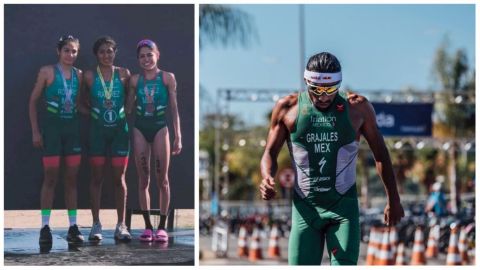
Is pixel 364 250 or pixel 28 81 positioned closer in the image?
pixel 28 81

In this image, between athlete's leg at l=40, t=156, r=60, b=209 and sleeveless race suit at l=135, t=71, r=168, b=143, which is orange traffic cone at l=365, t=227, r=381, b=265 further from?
athlete's leg at l=40, t=156, r=60, b=209

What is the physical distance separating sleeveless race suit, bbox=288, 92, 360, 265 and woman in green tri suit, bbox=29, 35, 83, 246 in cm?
231

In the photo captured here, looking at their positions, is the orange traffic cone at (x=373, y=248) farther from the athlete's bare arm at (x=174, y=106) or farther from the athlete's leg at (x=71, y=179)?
the athlete's leg at (x=71, y=179)

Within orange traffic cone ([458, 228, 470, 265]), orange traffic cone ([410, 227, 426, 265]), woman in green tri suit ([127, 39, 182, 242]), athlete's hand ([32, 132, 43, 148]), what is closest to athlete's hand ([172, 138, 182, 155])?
woman in green tri suit ([127, 39, 182, 242])

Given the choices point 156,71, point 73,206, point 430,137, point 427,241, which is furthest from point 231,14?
point 430,137

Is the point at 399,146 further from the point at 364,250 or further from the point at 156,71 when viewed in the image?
the point at 156,71

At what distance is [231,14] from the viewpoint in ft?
33.4

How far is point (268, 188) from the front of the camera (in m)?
6.01

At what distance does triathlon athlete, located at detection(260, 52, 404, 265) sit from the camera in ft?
20.5

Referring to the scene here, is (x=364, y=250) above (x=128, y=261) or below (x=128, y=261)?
below

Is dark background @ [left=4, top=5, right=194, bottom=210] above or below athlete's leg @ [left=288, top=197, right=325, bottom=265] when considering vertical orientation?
above

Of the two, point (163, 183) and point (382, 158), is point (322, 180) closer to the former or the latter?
point (382, 158)

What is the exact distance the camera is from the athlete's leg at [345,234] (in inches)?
244

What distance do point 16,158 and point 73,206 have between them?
621mm
